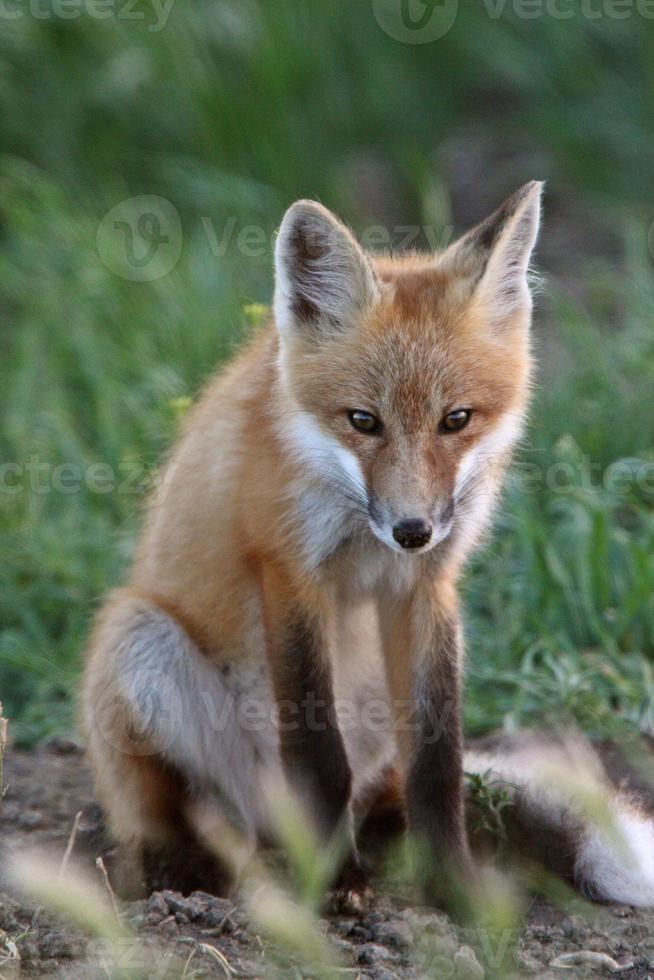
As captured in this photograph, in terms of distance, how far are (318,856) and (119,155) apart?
5335 millimetres

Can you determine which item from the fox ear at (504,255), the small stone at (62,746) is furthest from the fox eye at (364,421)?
the small stone at (62,746)

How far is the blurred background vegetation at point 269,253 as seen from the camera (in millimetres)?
4680

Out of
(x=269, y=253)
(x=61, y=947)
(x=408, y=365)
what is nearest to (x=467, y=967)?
(x=61, y=947)

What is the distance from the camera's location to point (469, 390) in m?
3.08

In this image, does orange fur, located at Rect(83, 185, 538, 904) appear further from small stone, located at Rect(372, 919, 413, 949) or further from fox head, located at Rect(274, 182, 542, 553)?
small stone, located at Rect(372, 919, 413, 949)

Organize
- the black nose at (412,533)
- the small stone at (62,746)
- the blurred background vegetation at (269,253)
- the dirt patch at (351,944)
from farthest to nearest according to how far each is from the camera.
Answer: the blurred background vegetation at (269,253)
the small stone at (62,746)
the black nose at (412,533)
the dirt patch at (351,944)

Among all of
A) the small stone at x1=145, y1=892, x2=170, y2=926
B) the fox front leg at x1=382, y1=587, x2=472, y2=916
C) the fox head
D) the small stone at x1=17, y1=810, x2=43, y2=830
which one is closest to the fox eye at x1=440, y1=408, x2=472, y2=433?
the fox head

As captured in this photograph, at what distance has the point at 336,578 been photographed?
3.33 m

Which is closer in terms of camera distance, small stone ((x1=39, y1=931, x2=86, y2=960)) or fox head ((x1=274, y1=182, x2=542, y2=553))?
small stone ((x1=39, y1=931, x2=86, y2=960))

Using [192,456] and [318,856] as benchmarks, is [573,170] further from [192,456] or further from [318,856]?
[318,856]

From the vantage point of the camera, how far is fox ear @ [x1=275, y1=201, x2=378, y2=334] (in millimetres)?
3141

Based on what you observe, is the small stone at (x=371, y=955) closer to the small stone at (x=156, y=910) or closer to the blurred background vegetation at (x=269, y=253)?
the small stone at (x=156, y=910)

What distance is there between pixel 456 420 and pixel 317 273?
1.74 feet

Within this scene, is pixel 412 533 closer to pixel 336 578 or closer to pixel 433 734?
pixel 336 578
